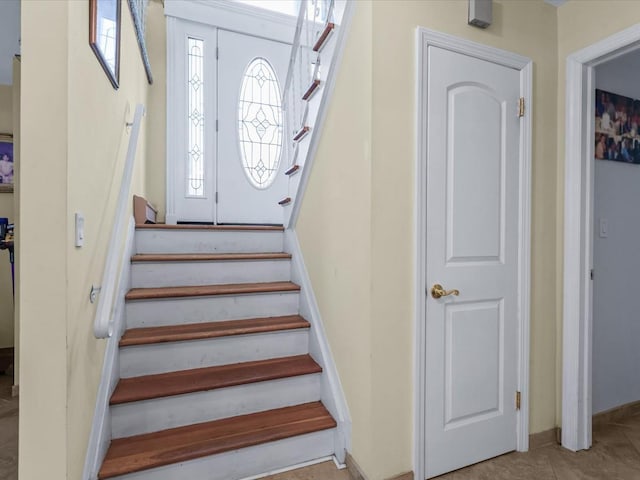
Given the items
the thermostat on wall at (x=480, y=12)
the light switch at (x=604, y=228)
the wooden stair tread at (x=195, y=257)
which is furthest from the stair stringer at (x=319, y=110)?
the light switch at (x=604, y=228)

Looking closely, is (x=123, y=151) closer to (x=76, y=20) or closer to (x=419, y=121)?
(x=76, y=20)

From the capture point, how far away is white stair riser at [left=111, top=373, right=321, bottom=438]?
1578mm

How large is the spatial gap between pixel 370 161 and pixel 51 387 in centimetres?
134

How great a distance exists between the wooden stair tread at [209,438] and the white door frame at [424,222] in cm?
49

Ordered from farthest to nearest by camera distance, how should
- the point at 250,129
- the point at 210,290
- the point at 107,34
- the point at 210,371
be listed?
the point at 250,129 < the point at 210,290 < the point at 210,371 < the point at 107,34

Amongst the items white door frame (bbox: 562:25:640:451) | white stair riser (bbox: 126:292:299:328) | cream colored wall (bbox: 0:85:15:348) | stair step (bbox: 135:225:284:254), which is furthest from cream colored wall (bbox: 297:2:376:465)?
cream colored wall (bbox: 0:85:15:348)

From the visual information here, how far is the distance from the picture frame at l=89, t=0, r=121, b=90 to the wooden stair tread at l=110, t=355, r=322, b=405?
54.8 inches

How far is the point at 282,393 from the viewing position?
185 cm

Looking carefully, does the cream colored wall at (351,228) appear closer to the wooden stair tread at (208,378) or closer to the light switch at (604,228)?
the wooden stair tread at (208,378)

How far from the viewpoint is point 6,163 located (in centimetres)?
312

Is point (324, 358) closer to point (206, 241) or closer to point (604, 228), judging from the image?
point (206, 241)

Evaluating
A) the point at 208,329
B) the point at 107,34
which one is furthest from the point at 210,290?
the point at 107,34

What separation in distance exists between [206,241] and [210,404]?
1.12 metres

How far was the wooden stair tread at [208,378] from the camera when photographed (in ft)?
5.25
